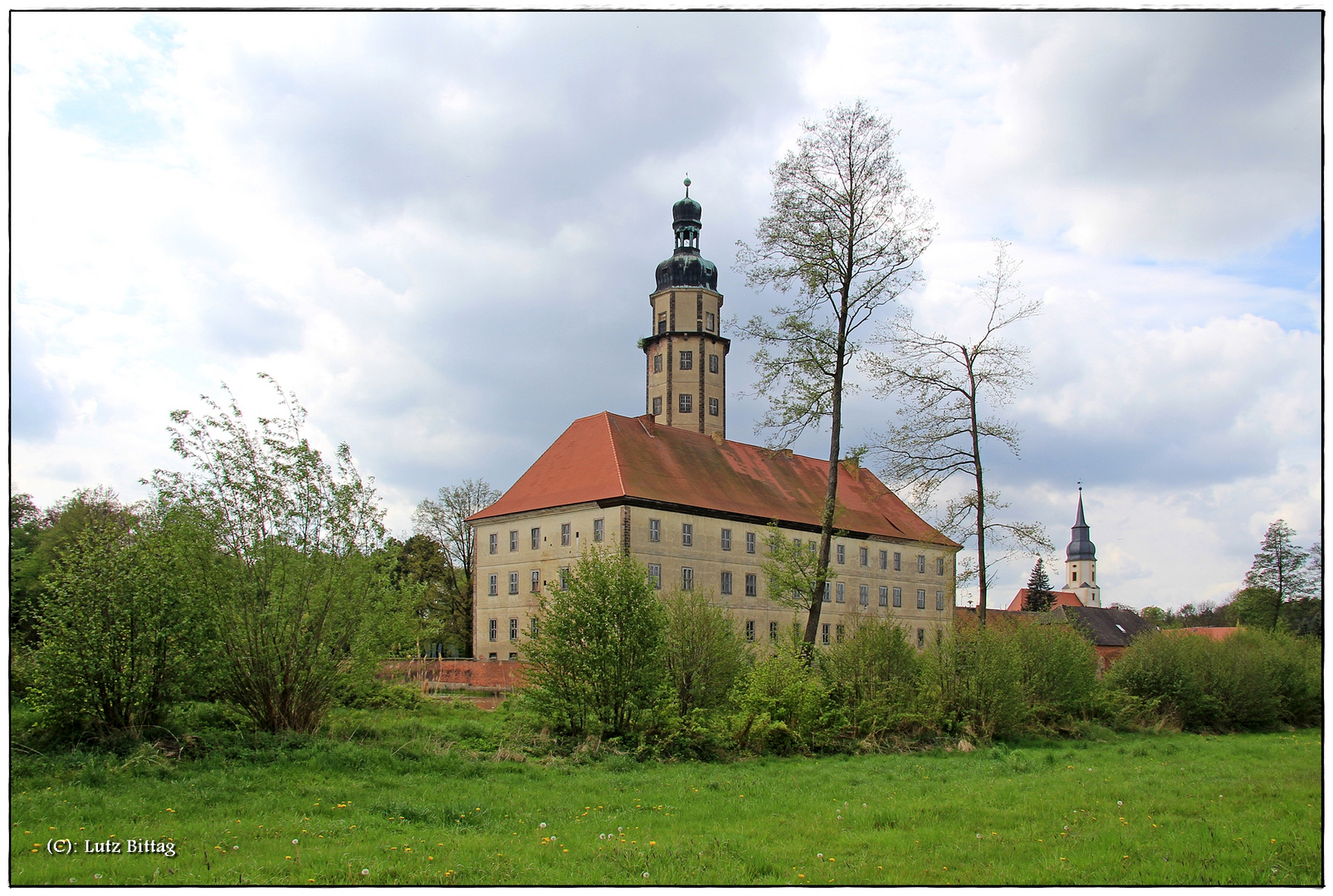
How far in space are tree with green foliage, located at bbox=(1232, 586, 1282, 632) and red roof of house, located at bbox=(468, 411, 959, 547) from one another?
1233cm

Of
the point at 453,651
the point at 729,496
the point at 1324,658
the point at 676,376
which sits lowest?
the point at 453,651

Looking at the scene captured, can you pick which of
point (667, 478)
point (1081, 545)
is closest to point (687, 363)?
point (667, 478)

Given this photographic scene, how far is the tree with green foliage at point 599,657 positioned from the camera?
17.3 meters

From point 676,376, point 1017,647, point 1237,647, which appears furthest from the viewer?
point 676,376

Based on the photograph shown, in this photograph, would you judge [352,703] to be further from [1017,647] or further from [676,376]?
[676,376]

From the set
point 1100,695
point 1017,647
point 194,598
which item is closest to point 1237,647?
point 1100,695

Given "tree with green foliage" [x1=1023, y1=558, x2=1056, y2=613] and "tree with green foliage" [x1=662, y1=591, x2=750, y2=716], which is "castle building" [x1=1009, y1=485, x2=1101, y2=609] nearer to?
"tree with green foliage" [x1=1023, y1=558, x2=1056, y2=613]

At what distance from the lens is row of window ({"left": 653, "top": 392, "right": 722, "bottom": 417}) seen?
51719 millimetres

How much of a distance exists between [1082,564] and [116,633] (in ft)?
426

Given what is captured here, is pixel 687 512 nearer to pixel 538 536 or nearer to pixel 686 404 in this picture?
pixel 538 536

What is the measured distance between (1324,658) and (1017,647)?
1466 cm

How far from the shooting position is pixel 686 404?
51812 mm

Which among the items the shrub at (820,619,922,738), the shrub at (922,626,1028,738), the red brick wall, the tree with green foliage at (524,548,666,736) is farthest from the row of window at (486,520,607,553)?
the tree with green foliage at (524,548,666,736)

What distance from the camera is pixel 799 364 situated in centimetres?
2250
